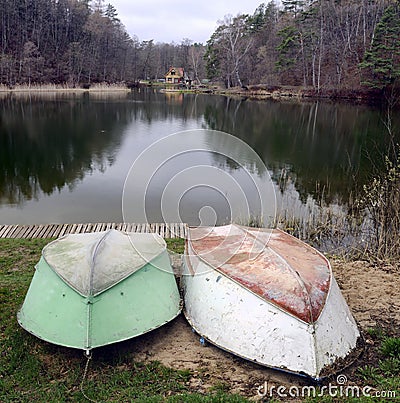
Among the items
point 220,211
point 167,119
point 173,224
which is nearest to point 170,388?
point 173,224

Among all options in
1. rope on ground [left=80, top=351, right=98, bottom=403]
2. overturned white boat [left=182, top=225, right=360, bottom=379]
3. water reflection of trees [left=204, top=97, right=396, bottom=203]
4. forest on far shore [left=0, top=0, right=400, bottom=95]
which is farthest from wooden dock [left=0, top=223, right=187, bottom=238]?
forest on far shore [left=0, top=0, right=400, bottom=95]

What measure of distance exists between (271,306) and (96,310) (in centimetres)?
164

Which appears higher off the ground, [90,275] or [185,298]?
[90,275]

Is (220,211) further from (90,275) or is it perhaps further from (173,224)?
(90,275)

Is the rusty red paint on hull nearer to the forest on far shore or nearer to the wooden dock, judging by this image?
the wooden dock

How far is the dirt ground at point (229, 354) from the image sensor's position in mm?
3527

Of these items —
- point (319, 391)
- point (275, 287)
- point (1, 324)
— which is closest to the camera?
point (319, 391)

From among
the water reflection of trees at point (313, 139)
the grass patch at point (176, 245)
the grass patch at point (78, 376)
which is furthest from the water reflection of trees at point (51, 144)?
the grass patch at point (78, 376)

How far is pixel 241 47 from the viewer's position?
5062cm

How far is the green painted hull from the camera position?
3.76m

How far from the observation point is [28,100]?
33656 mm

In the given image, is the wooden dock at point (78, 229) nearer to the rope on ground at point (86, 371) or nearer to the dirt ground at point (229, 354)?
the dirt ground at point (229, 354)

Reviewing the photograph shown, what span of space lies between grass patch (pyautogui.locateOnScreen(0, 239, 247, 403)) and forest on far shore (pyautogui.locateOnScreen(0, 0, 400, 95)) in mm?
35442

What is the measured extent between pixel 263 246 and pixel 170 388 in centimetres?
183
